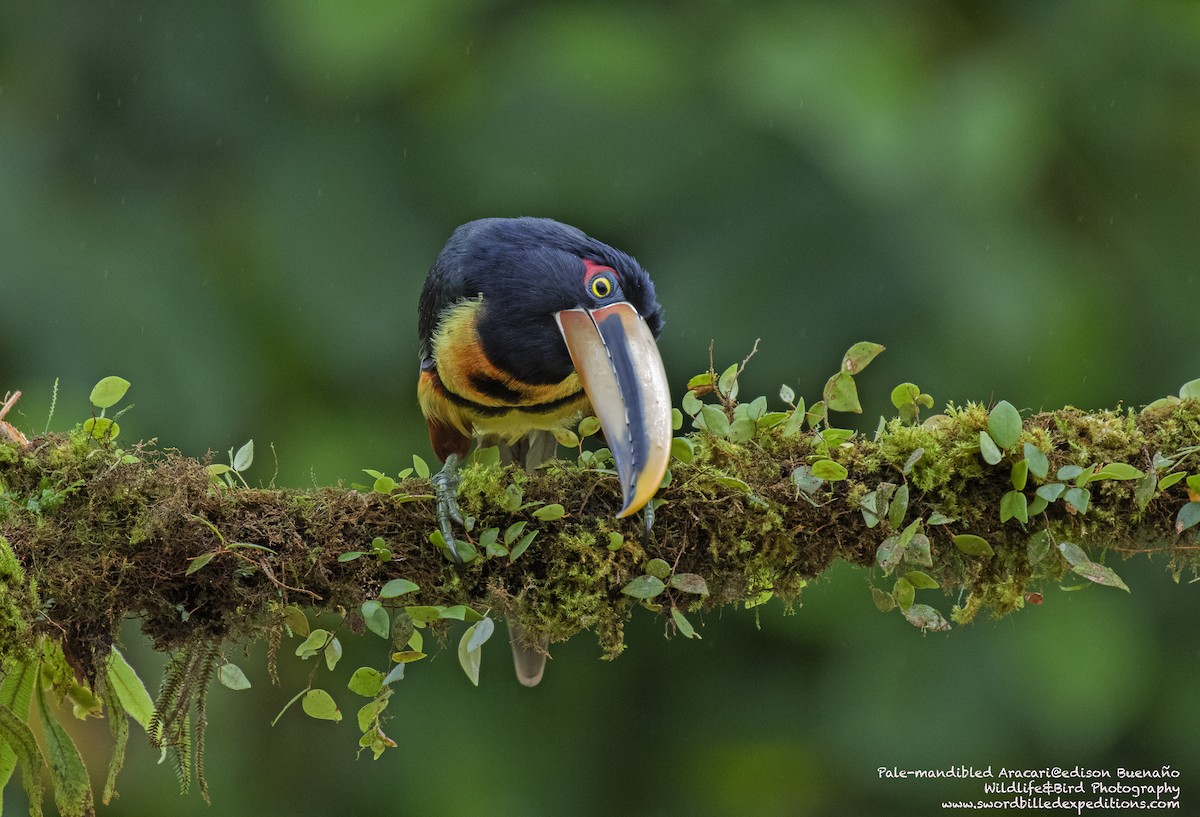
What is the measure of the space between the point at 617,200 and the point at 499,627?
1.48m

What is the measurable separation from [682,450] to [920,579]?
1.38 feet

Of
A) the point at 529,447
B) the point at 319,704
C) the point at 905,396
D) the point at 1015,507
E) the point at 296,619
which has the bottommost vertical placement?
the point at 529,447

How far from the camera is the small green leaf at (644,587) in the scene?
2117 mm

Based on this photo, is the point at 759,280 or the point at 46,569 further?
the point at 759,280

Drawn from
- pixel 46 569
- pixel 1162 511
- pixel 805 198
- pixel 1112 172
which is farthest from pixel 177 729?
pixel 1112 172

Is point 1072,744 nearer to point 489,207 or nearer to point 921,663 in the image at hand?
point 921,663

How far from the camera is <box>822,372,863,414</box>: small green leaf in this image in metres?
2.33

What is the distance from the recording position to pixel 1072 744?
4.24m

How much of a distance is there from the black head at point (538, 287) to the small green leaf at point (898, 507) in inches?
37.4

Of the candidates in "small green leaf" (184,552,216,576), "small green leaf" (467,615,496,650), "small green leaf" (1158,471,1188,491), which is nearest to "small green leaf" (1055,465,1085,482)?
"small green leaf" (1158,471,1188,491)

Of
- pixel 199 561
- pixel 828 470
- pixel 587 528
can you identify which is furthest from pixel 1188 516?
pixel 199 561

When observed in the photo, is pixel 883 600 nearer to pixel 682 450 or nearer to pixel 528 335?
pixel 682 450

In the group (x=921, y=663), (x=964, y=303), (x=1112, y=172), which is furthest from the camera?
(x=1112, y=172)

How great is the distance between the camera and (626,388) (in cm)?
258
